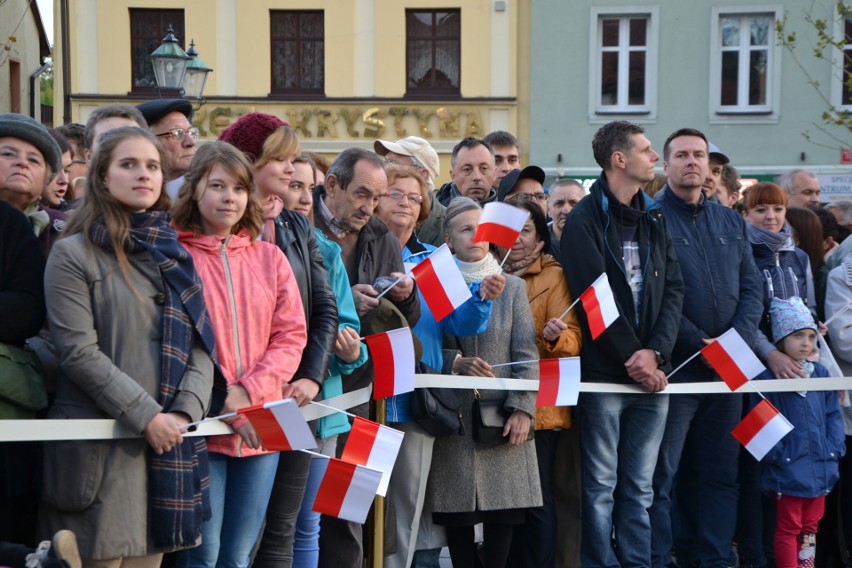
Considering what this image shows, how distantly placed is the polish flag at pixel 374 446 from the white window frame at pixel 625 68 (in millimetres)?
20193

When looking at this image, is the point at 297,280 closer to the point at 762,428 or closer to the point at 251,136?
the point at 251,136

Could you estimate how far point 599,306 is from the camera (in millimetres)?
5934

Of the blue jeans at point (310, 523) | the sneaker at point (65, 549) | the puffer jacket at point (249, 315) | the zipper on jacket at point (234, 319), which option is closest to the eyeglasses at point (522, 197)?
the blue jeans at point (310, 523)

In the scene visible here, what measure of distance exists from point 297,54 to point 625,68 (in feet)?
23.4

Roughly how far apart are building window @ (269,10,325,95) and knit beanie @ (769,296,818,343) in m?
19.1

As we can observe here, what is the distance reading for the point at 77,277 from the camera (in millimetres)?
3943

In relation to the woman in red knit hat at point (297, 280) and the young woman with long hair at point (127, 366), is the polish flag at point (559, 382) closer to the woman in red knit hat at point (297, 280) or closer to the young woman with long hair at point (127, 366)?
the woman in red knit hat at point (297, 280)

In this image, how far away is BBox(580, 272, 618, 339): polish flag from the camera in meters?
5.92

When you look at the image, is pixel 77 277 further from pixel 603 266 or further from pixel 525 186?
pixel 525 186

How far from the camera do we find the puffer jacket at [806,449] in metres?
6.43

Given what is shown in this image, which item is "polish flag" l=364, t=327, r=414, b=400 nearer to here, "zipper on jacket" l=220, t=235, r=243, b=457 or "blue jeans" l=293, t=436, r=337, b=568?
"blue jeans" l=293, t=436, r=337, b=568

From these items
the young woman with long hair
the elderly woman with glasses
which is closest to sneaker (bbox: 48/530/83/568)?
the young woman with long hair

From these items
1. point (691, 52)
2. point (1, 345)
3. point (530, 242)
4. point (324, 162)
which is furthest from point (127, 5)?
point (1, 345)

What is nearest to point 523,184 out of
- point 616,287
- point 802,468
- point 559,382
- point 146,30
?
point 616,287
